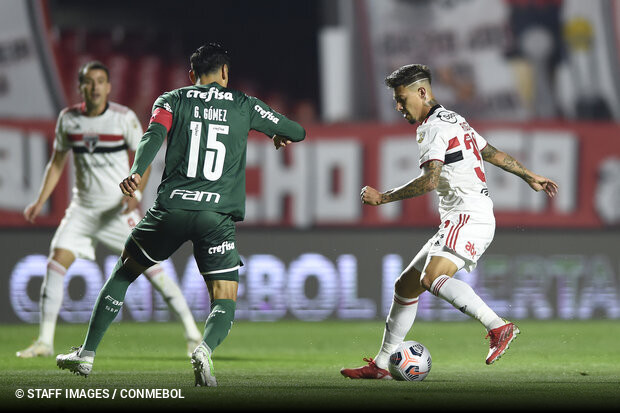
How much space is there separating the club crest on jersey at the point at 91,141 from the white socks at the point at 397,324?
9.43 ft

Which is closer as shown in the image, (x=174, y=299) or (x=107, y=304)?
(x=107, y=304)

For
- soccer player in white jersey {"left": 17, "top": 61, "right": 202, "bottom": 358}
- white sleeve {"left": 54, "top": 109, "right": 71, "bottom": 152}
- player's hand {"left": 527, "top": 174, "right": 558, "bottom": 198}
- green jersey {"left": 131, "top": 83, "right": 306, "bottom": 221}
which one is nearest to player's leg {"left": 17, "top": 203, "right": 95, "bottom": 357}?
soccer player in white jersey {"left": 17, "top": 61, "right": 202, "bottom": 358}

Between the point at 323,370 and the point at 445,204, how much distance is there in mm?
1576

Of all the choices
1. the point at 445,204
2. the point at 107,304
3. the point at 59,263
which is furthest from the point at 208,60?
the point at 59,263

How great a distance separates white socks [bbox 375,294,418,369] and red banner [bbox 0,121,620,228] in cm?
611

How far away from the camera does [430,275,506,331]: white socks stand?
7.13m

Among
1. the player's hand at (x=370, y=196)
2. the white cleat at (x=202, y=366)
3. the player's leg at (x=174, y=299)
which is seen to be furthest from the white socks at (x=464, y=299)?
the player's leg at (x=174, y=299)

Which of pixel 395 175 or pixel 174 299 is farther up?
pixel 395 175

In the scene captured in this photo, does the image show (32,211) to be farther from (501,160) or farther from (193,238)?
(501,160)

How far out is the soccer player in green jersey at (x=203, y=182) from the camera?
6.79m

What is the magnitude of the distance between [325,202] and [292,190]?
39 cm

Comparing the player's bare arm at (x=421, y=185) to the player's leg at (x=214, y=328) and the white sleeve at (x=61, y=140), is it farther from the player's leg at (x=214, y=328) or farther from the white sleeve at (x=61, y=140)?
the white sleeve at (x=61, y=140)

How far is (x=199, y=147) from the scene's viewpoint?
684 centimetres

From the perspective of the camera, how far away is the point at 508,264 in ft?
44.5
